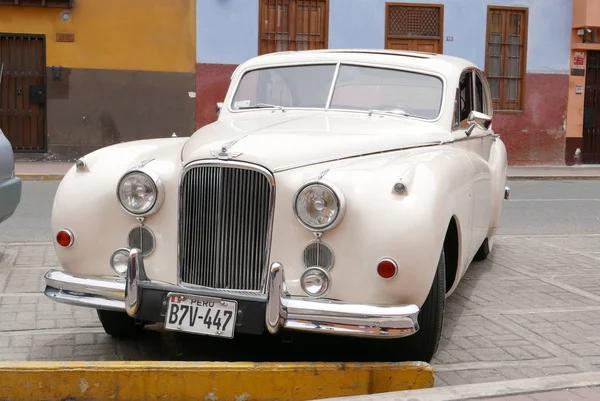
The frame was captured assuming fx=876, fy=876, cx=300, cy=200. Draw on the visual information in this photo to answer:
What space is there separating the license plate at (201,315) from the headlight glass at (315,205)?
534 millimetres

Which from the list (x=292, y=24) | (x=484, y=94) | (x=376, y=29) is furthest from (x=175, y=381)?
(x=376, y=29)

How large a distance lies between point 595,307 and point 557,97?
1550 centimetres

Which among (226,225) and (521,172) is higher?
(226,225)

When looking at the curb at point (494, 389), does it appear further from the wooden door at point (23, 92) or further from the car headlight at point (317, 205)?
the wooden door at point (23, 92)

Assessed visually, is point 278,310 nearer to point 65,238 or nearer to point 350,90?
point 65,238

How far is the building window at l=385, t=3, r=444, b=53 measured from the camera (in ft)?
65.4

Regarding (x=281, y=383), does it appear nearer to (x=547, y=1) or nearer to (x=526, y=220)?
(x=526, y=220)

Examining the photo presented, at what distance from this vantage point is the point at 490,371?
4.70 meters

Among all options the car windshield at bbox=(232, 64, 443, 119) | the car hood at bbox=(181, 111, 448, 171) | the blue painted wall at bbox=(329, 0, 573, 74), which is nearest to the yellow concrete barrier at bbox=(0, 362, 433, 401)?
the car hood at bbox=(181, 111, 448, 171)

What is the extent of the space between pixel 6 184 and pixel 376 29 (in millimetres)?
13821

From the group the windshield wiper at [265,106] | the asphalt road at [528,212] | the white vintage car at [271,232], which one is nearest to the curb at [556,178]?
the asphalt road at [528,212]

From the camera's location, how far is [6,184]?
23.5ft

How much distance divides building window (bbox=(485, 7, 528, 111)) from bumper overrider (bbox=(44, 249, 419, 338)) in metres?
17.2

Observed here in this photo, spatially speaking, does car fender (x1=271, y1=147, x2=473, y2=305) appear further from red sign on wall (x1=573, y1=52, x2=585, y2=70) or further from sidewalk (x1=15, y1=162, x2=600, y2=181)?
red sign on wall (x1=573, y1=52, x2=585, y2=70)
